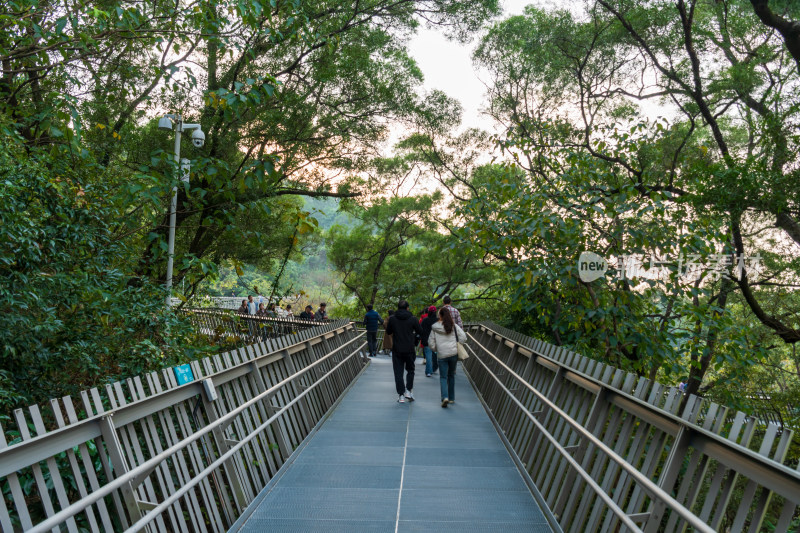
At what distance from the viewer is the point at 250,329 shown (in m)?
16.8

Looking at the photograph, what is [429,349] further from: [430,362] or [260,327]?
[260,327]

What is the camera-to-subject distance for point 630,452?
12.6 ft

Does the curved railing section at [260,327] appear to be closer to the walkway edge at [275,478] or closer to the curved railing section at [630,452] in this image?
the walkway edge at [275,478]

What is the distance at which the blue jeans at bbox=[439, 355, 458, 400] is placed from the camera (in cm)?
912

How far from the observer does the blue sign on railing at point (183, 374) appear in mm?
4156

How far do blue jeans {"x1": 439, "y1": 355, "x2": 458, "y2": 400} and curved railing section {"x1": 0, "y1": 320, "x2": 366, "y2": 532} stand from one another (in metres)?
1.98

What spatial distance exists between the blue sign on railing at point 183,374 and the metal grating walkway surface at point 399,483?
113 cm

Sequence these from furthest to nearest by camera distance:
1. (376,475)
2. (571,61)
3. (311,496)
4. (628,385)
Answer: (571,61), (376,475), (311,496), (628,385)

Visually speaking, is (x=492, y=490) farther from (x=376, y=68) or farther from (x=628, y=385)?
(x=376, y=68)

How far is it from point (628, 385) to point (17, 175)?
18.2 feet

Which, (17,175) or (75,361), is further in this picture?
(75,361)

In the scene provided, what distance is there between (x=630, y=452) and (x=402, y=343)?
5.82 metres

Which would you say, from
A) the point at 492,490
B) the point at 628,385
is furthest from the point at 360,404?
the point at 628,385

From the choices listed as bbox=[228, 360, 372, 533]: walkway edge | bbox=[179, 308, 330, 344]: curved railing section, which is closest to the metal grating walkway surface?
bbox=[228, 360, 372, 533]: walkway edge
